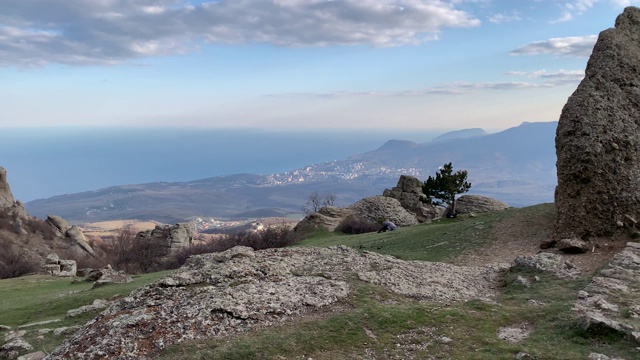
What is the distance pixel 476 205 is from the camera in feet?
187

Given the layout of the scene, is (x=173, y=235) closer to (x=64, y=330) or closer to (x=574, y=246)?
(x=64, y=330)

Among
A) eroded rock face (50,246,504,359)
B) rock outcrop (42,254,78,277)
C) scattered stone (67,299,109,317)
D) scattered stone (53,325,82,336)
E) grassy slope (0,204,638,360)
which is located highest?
eroded rock face (50,246,504,359)

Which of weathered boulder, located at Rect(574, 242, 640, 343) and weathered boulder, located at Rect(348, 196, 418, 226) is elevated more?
weathered boulder, located at Rect(574, 242, 640, 343)

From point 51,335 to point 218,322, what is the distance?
9022 mm

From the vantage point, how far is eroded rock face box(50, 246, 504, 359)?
12469 mm

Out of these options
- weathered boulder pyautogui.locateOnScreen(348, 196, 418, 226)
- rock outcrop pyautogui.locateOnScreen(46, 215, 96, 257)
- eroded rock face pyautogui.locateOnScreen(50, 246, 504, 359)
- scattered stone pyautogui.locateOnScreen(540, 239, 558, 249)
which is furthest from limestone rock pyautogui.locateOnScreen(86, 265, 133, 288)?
rock outcrop pyautogui.locateOnScreen(46, 215, 96, 257)

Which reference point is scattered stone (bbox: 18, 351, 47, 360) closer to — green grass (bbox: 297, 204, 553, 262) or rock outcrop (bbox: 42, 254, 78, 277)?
green grass (bbox: 297, 204, 553, 262)

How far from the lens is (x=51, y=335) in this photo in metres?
17.6

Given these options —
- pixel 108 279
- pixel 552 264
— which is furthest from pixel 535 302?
pixel 108 279

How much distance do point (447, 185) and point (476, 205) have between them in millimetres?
8998

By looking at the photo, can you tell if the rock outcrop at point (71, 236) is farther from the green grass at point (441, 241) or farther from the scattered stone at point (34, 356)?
the scattered stone at point (34, 356)

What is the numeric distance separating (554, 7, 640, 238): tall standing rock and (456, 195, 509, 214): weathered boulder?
26810 millimetres

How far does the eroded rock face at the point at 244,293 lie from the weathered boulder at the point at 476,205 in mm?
34192

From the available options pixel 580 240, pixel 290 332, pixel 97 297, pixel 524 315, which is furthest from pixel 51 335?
pixel 580 240
